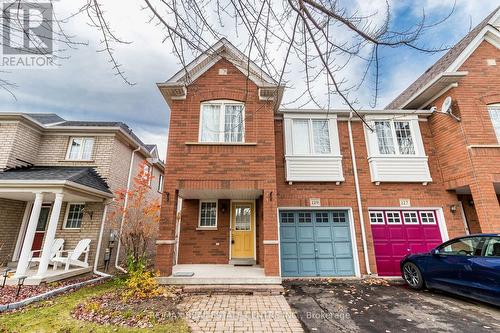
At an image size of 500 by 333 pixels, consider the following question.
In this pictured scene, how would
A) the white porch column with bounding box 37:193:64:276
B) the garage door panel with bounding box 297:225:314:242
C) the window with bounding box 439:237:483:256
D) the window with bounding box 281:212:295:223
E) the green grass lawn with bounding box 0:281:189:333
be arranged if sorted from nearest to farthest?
the green grass lawn with bounding box 0:281:189:333 < the window with bounding box 439:237:483:256 < the white porch column with bounding box 37:193:64:276 < the garage door panel with bounding box 297:225:314:242 < the window with bounding box 281:212:295:223

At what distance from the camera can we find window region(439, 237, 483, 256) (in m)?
5.49

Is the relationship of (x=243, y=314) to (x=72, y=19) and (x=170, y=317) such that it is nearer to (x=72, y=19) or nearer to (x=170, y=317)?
(x=170, y=317)

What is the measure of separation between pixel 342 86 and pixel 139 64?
2.67m

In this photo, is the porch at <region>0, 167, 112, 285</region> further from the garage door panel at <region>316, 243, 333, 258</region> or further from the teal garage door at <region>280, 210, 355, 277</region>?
the garage door panel at <region>316, 243, 333, 258</region>

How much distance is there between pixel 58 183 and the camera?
767cm

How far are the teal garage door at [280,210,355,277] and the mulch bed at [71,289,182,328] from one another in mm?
4114

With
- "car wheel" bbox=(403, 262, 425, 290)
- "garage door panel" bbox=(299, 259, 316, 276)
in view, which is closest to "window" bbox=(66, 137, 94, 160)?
"garage door panel" bbox=(299, 259, 316, 276)

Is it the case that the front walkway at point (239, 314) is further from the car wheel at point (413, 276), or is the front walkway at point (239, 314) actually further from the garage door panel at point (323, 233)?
the car wheel at point (413, 276)

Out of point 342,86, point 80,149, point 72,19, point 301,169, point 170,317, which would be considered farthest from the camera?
point 80,149

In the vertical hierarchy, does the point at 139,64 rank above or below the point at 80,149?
below

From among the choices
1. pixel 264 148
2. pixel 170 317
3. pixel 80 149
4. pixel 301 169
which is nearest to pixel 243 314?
pixel 170 317

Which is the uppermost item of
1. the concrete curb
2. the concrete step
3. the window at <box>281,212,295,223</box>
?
the window at <box>281,212,295,223</box>

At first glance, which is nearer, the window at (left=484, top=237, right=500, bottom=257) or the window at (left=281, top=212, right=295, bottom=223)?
the window at (left=484, top=237, right=500, bottom=257)

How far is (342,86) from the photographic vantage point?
2830 mm
